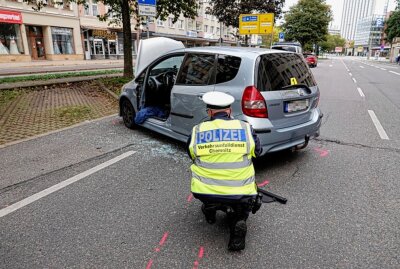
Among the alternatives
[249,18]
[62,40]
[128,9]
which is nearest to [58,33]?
[62,40]

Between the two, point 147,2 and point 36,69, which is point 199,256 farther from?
point 36,69

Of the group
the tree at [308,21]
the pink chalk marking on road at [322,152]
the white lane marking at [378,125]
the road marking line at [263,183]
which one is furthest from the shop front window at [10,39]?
the tree at [308,21]

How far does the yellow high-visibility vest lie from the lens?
2.38m

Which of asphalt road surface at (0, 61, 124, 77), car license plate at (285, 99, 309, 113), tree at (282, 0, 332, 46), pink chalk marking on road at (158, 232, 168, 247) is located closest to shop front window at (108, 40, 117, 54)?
asphalt road surface at (0, 61, 124, 77)

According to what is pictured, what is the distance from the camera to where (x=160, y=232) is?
111 inches

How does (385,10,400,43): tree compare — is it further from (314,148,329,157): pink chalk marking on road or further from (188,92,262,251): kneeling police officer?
(188,92,262,251): kneeling police officer

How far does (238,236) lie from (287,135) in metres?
1.97

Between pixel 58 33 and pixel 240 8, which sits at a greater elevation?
pixel 240 8

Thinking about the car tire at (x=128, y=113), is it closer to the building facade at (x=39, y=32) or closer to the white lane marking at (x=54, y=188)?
the white lane marking at (x=54, y=188)

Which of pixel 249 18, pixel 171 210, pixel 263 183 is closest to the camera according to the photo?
pixel 171 210

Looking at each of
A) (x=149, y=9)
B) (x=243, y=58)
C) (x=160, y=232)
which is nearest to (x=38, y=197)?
(x=160, y=232)

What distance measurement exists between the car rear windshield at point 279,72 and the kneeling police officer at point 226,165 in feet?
4.95

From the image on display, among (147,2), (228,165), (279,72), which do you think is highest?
(147,2)

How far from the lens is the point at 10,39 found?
27.3 meters
